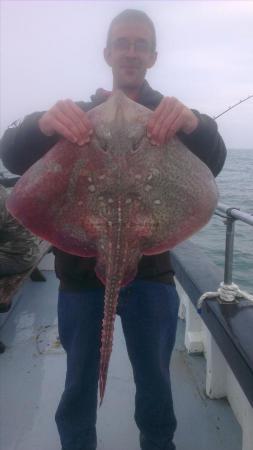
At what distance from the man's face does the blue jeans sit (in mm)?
1101

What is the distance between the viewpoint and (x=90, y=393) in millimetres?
2371

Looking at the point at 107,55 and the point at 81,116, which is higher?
the point at 107,55

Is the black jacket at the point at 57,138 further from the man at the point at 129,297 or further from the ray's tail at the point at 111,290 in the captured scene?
the ray's tail at the point at 111,290

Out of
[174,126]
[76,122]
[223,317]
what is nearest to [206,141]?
[174,126]

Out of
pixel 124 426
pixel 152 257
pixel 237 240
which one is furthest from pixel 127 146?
pixel 237 240

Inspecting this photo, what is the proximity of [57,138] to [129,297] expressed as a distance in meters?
0.93

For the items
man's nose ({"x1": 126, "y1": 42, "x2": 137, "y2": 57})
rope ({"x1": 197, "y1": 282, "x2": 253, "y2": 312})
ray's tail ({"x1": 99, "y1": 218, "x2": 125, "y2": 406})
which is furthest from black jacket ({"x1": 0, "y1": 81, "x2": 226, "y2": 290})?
rope ({"x1": 197, "y1": 282, "x2": 253, "y2": 312})

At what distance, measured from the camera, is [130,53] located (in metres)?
2.02

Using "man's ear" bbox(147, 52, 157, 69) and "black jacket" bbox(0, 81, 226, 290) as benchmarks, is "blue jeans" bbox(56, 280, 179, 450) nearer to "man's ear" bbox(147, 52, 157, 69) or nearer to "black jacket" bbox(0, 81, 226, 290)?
"black jacket" bbox(0, 81, 226, 290)

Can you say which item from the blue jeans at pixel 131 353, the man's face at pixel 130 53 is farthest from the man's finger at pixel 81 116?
the blue jeans at pixel 131 353

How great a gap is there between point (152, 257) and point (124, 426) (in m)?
1.61

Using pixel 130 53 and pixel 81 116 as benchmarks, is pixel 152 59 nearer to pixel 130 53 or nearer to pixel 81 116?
pixel 130 53

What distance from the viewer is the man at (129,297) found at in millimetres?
1913

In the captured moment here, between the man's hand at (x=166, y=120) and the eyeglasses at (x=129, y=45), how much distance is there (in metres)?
0.47
